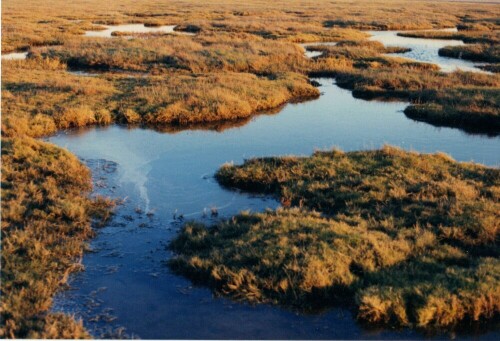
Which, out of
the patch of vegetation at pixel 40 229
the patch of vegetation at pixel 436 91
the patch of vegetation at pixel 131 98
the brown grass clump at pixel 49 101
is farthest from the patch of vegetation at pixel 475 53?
the patch of vegetation at pixel 40 229

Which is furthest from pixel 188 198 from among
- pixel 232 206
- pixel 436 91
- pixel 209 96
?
pixel 436 91

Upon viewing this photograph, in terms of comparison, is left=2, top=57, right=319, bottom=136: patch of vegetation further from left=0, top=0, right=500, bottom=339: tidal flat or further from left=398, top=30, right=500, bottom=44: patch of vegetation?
left=398, top=30, right=500, bottom=44: patch of vegetation

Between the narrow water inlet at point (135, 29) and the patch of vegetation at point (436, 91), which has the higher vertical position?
the narrow water inlet at point (135, 29)

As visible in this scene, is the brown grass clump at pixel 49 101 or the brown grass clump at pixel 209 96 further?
the brown grass clump at pixel 209 96

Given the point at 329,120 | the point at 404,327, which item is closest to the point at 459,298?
the point at 404,327

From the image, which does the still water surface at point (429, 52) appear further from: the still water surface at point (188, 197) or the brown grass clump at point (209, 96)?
the brown grass clump at point (209, 96)
